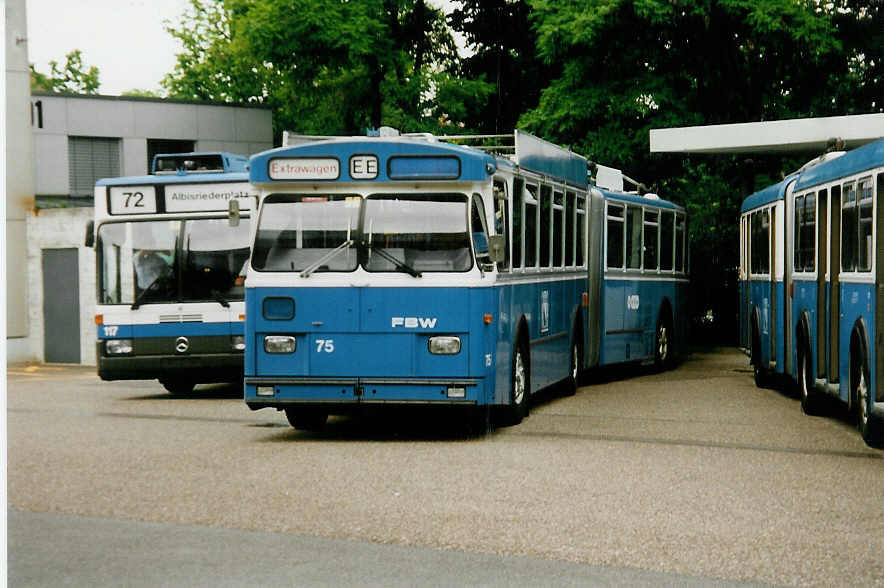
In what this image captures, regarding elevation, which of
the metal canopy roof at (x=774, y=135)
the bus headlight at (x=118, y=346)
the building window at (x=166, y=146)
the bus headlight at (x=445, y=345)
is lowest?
the bus headlight at (x=118, y=346)

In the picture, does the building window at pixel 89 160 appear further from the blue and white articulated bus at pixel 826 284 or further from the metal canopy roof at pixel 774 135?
the blue and white articulated bus at pixel 826 284

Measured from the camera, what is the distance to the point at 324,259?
1288cm

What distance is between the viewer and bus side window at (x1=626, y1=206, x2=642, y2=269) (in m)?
21.9

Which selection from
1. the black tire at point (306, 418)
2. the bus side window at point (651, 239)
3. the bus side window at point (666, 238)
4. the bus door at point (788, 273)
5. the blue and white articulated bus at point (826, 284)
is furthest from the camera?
the bus side window at point (666, 238)

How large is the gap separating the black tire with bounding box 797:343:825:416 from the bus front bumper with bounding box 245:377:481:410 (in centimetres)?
453

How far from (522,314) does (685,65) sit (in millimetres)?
18287

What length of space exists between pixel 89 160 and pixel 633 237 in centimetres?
2014

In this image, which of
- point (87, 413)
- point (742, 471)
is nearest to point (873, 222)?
point (742, 471)

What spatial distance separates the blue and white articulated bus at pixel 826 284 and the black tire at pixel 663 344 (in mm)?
2971

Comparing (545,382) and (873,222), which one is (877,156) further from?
(545,382)

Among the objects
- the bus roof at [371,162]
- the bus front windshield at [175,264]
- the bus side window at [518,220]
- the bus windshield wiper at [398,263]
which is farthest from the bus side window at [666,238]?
the bus windshield wiper at [398,263]

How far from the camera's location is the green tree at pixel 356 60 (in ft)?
115

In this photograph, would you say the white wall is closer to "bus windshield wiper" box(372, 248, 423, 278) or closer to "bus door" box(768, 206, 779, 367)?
"bus door" box(768, 206, 779, 367)

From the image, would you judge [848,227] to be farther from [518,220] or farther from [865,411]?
[518,220]
